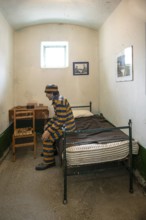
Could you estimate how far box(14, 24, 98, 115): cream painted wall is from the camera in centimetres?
387

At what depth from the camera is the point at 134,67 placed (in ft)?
7.25

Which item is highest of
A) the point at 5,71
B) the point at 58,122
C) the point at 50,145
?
the point at 5,71

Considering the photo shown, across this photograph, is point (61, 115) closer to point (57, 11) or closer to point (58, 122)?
point (58, 122)

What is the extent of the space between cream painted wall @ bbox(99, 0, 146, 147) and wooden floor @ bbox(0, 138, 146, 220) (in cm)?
67

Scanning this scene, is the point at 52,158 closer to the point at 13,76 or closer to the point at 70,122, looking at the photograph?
the point at 70,122

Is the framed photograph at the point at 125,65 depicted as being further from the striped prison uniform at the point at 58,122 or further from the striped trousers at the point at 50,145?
the striped trousers at the point at 50,145

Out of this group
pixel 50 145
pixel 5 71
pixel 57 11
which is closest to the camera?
pixel 50 145

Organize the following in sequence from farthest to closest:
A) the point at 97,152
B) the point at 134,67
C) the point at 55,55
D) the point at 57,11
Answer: the point at 55,55 < the point at 57,11 < the point at 134,67 < the point at 97,152

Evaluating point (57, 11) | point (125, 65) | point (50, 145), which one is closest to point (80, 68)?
point (57, 11)

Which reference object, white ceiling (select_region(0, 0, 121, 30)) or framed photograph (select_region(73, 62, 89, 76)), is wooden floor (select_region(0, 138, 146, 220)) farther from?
white ceiling (select_region(0, 0, 121, 30))

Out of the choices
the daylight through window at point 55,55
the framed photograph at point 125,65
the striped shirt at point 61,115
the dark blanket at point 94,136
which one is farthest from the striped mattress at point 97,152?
the daylight through window at point 55,55

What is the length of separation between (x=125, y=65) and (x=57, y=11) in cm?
169

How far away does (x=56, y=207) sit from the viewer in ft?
5.76

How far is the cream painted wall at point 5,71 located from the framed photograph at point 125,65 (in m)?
2.05
